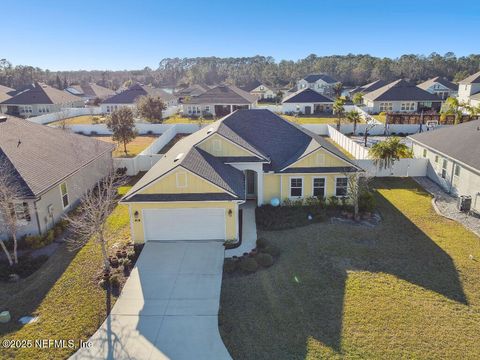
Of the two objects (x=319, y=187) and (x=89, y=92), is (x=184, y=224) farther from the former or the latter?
(x=89, y=92)

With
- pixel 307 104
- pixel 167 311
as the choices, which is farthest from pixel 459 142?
pixel 307 104

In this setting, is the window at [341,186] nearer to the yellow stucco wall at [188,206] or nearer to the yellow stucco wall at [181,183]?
the yellow stucco wall at [188,206]

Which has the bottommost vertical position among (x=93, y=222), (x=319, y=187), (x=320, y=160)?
(x=319, y=187)

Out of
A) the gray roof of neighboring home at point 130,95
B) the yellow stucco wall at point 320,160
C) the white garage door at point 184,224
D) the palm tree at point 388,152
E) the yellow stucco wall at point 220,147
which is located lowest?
the white garage door at point 184,224

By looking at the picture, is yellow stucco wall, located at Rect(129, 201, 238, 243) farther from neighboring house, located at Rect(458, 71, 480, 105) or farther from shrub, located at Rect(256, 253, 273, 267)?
neighboring house, located at Rect(458, 71, 480, 105)

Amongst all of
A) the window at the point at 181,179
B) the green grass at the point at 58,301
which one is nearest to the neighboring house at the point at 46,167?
the green grass at the point at 58,301

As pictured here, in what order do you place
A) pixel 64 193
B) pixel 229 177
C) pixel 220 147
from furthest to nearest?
pixel 220 147
pixel 64 193
pixel 229 177
